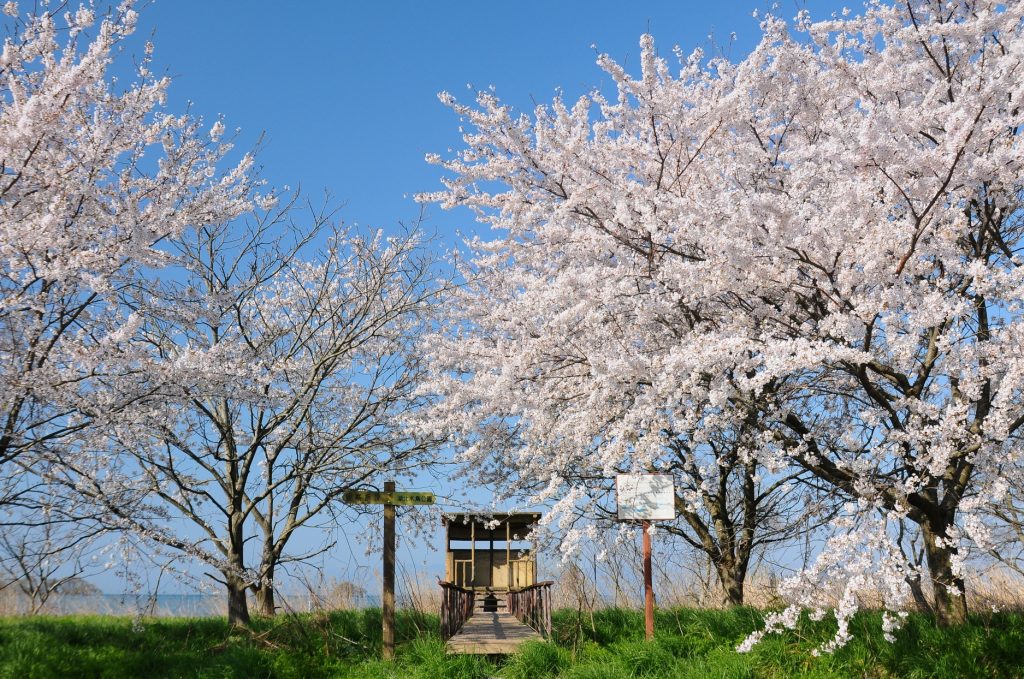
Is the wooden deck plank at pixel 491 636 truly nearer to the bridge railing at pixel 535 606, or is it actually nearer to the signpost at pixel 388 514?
the bridge railing at pixel 535 606

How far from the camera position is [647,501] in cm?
764

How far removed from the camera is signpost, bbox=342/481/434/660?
8.39m

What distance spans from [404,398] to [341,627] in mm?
3277

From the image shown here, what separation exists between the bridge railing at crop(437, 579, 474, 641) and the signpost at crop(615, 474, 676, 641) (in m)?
2.42

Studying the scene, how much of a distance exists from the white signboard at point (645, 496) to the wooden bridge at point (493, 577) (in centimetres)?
218

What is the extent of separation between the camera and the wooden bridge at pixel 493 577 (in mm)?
9727

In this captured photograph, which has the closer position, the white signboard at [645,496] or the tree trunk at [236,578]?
the white signboard at [645,496]

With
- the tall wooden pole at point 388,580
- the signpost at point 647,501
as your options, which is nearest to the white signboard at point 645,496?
the signpost at point 647,501

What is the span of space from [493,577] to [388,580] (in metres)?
4.63

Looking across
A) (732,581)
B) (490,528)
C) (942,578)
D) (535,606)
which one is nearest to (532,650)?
(535,606)

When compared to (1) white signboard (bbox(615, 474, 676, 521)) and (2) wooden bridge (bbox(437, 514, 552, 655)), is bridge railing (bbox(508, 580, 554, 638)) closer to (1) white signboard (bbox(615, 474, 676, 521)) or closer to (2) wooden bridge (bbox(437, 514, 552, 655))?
(2) wooden bridge (bbox(437, 514, 552, 655))

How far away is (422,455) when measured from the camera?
1070 cm

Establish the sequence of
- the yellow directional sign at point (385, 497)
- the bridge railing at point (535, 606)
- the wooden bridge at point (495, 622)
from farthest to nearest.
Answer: the yellow directional sign at point (385, 497)
the bridge railing at point (535, 606)
the wooden bridge at point (495, 622)

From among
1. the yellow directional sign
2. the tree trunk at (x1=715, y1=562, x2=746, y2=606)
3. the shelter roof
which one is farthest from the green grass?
the shelter roof
